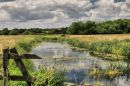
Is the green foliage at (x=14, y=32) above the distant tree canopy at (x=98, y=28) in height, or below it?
below

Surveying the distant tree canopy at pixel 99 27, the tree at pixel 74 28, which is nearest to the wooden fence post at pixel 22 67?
the distant tree canopy at pixel 99 27

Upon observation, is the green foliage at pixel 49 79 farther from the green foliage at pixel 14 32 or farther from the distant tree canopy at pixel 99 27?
the green foliage at pixel 14 32

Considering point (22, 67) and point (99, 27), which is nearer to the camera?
point (22, 67)

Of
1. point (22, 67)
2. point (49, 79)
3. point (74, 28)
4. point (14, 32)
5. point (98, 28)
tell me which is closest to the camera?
point (22, 67)

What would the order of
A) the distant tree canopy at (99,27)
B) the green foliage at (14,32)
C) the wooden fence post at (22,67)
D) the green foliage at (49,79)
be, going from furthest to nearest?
the green foliage at (14,32) → the distant tree canopy at (99,27) → the green foliage at (49,79) → the wooden fence post at (22,67)

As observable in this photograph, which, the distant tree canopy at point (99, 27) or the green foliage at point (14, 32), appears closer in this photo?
the distant tree canopy at point (99, 27)

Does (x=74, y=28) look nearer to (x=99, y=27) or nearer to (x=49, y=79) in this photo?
(x=99, y=27)

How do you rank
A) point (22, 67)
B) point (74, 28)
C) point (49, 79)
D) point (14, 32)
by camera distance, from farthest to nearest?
point (14, 32) < point (74, 28) < point (49, 79) < point (22, 67)

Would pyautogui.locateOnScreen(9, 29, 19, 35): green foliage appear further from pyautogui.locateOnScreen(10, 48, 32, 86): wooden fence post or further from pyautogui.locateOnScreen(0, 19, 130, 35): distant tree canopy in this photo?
pyautogui.locateOnScreen(10, 48, 32, 86): wooden fence post

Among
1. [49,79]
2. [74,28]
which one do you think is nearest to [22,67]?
[49,79]

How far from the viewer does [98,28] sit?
14112cm

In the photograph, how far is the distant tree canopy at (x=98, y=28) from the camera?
447ft

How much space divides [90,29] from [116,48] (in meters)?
96.0

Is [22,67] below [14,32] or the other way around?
the other way around
